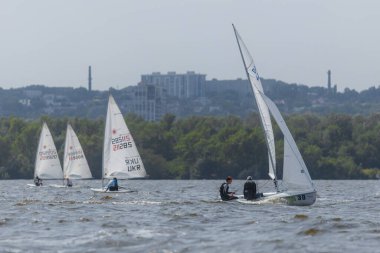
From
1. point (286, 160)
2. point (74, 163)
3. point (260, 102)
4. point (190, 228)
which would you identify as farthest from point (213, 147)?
point (190, 228)

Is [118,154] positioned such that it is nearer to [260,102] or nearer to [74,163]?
[260,102]

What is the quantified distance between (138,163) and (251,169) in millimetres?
93089

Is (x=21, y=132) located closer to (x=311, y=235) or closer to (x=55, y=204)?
(x=55, y=204)

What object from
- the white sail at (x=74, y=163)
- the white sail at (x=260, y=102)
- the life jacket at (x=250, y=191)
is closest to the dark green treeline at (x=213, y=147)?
the white sail at (x=74, y=163)

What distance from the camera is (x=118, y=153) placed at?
7925 cm

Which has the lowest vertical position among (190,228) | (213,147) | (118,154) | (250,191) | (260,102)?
(190,228)

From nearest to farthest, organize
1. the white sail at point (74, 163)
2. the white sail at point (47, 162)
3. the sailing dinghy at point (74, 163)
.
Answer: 1. the sailing dinghy at point (74, 163)
2. the white sail at point (74, 163)
3. the white sail at point (47, 162)

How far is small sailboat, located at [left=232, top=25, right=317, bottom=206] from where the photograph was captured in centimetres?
5588

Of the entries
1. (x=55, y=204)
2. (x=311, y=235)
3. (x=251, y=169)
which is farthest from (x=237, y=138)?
(x=311, y=235)

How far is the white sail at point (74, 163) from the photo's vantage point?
10162 centimetres

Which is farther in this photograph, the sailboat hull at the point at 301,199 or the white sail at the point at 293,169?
the sailboat hull at the point at 301,199

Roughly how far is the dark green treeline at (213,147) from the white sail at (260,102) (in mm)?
104833

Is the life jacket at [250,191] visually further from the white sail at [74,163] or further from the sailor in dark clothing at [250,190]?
the white sail at [74,163]

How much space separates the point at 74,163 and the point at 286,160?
1886 inches
